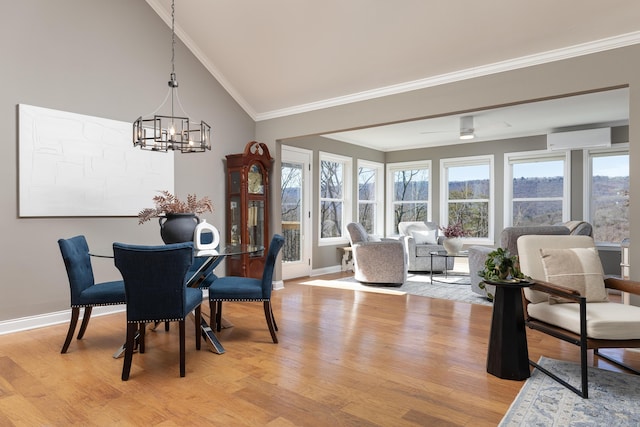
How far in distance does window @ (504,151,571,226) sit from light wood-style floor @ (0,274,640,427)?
3906mm

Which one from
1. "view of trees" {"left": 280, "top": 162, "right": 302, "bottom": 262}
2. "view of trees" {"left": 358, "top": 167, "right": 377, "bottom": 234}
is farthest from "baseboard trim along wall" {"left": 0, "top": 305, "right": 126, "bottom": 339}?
"view of trees" {"left": 358, "top": 167, "right": 377, "bottom": 234}

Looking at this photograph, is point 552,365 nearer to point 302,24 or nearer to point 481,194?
point 302,24

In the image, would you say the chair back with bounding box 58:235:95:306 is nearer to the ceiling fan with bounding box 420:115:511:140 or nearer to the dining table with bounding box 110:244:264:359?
the dining table with bounding box 110:244:264:359

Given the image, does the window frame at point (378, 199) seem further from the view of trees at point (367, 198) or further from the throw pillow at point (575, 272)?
the throw pillow at point (575, 272)

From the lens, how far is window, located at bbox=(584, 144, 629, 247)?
6238mm

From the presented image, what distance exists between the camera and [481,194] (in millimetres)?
7629

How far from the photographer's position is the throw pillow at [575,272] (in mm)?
2791

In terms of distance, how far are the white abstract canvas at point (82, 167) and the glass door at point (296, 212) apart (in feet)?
6.85

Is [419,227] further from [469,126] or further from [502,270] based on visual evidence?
[502,270]

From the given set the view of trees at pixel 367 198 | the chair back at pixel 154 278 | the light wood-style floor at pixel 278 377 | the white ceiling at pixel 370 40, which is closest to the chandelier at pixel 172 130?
the white ceiling at pixel 370 40

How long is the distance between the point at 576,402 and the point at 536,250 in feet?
3.70

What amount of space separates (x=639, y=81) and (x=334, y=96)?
297 centimetres

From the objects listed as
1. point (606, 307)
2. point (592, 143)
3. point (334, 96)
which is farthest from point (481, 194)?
point (606, 307)

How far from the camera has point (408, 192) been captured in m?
8.57
